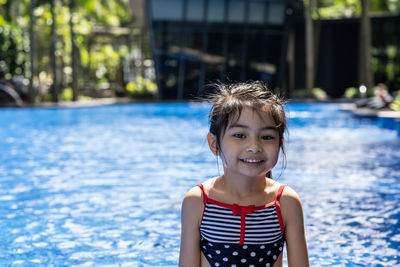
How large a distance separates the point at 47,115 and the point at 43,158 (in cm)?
1447

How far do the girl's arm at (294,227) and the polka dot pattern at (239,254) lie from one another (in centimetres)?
7

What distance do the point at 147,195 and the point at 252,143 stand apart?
526cm

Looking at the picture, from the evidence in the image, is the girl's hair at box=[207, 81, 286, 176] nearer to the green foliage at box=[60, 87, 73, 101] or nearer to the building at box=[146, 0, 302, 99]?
the building at box=[146, 0, 302, 99]

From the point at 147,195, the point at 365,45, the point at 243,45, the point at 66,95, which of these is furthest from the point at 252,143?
the point at 66,95

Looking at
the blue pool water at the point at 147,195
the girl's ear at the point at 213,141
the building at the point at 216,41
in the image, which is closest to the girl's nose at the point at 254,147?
the girl's ear at the point at 213,141

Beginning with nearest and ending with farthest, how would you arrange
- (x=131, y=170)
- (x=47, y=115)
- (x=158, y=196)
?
(x=158, y=196) < (x=131, y=170) < (x=47, y=115)

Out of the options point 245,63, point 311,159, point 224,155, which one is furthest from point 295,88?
point 224,155

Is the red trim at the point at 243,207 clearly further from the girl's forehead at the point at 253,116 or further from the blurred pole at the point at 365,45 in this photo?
the blurred pole at the point at 365,45

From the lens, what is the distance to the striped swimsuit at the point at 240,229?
2.51 metres

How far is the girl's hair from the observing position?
8.20 ft

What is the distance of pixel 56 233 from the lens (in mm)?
5766

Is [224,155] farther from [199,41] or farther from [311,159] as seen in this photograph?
[199,41]

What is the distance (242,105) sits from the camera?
8.22 feet

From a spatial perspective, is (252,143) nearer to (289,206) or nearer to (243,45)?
(289,206)
